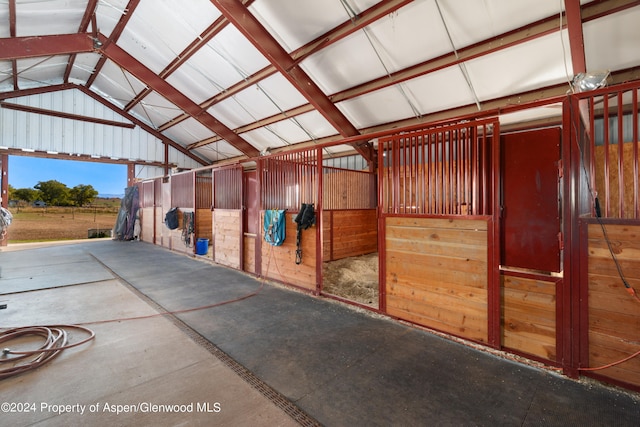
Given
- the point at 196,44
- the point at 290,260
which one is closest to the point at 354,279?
the point at 290,260

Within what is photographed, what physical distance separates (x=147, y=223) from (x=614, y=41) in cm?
1120

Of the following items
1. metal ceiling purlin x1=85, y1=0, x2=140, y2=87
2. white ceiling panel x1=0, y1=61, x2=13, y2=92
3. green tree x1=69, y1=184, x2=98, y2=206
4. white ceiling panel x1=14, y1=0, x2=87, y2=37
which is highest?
metal ceiling purlin x1=85, y1=0, x2=140, y2=87

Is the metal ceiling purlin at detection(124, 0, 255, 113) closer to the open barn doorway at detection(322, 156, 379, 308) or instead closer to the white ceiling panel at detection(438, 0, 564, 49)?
the white ceiling panel at detection(438, 0, 564, 49)

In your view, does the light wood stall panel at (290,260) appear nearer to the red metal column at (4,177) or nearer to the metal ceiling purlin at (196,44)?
the metal ceiling purlin at (196,44)

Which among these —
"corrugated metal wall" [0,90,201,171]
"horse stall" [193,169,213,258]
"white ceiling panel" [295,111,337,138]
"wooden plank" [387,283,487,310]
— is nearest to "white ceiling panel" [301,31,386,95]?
"white ceiling panel" [295,111,337,138]

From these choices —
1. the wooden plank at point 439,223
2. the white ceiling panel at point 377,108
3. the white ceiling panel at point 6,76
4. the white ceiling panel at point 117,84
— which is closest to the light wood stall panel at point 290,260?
the wooden plank at point 439,223

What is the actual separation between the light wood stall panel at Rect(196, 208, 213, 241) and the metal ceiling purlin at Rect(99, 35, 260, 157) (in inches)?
122

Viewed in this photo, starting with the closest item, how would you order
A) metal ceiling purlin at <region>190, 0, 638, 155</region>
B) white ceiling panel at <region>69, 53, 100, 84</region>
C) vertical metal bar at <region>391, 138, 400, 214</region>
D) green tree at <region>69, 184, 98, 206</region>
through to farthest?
vertical metal bar at <region>391, 138, 400, 214</region>
metal ceiling purlin at <region>190, 0, 638, 155</region>
white ceiling panel at <region>69, 53, 100, 84</region>
green tree at <region>69, 184, 98, 206</region>

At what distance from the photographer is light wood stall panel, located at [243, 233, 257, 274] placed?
4793mm

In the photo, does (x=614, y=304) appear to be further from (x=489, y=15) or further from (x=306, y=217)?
A: (x=489, y=15)

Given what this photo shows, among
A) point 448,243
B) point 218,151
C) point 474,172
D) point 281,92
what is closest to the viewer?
point 474,172

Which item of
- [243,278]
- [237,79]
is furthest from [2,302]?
[237,79]

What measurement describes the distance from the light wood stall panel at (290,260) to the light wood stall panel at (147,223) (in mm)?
6027

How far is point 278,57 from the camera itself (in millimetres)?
4785
